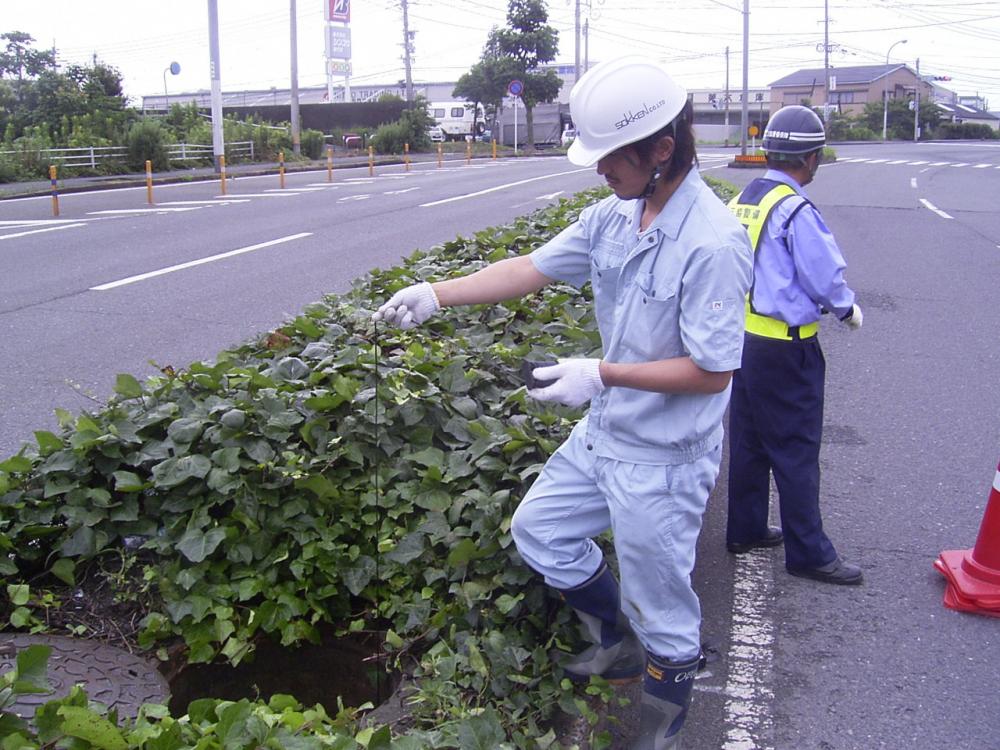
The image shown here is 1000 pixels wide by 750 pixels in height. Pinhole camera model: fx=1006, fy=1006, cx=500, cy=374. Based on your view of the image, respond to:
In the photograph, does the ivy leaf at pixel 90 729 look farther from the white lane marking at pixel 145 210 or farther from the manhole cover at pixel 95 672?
the white lane marking at pixel 145 210

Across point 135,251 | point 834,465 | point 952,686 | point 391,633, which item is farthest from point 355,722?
point 135,251

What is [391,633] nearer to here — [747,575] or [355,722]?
[355,722]

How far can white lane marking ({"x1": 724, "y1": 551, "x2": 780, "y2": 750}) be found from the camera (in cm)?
318

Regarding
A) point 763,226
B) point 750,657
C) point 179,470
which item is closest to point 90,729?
point 179,470

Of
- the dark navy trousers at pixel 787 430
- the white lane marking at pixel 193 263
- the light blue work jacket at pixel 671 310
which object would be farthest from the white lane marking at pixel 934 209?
the light blue work jacket at pixel 671 310

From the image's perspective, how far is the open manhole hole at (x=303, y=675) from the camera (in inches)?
131

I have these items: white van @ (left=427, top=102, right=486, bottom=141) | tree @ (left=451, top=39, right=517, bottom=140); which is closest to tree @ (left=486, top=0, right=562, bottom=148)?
tree @ (left=451, top=39, right=517, bottom=140)

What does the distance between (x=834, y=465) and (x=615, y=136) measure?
143 inches

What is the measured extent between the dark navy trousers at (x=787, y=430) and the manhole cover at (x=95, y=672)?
2470 millimetres

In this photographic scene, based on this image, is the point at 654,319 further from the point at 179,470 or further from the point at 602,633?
the point at 179,470

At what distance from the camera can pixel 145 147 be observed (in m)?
29.4

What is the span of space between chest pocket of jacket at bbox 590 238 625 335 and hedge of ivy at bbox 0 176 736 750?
0.65m

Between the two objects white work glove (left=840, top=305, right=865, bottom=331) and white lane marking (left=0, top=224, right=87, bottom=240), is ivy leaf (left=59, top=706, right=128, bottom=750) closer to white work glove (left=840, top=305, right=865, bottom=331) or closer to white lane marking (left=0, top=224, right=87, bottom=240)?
white work glove (left=840, top=305, right=865, bottom=331)

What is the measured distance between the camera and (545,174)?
91.4 feet
